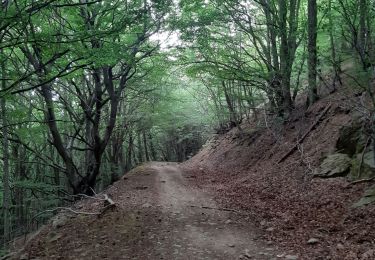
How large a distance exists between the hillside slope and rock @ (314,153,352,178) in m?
0.20

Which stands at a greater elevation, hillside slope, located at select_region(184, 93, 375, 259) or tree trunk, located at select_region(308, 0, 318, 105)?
tree trunk, located at select_region(308, 0, 318, 105)

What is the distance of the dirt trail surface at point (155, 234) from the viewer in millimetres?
6461

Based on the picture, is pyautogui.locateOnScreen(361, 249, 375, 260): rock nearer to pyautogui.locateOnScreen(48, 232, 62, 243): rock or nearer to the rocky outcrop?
the rocky outcrop

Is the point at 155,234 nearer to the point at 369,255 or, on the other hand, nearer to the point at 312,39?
the point at 369,255

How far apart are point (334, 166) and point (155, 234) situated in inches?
194

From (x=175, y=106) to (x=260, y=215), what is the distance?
2435 cm

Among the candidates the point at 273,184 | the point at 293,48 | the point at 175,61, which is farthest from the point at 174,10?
the point at 273,184

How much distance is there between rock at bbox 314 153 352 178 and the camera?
8.44 m

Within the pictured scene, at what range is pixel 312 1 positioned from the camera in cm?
1240

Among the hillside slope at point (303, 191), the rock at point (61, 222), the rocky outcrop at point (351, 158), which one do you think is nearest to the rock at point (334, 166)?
the rocky outcrop at point (351, 158)

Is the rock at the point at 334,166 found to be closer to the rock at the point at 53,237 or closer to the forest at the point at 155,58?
the forest at the point at 155,58

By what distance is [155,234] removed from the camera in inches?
295

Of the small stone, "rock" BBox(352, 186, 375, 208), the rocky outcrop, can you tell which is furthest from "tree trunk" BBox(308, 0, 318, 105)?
the small stone

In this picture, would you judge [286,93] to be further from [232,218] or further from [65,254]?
[65,254]
